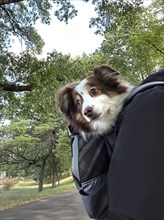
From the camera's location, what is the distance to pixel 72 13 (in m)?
11.0

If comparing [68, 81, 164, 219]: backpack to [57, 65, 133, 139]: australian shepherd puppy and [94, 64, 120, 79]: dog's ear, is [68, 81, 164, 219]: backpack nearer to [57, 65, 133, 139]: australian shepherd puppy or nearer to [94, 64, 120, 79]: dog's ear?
[57, 65, 133, 139]: australian shepherd puppy

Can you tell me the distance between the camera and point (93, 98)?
1701 mm

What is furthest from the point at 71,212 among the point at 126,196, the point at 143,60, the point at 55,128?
the point at 55,128

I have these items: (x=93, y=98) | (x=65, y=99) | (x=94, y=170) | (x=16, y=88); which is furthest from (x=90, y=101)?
(x=16, y=88)

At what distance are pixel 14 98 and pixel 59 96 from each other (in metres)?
10.4

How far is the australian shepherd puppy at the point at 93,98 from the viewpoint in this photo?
1.59 meters

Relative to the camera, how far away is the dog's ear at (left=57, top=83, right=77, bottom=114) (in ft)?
5.47

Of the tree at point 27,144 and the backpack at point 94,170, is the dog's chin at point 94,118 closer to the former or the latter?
the backpack at point 94,170

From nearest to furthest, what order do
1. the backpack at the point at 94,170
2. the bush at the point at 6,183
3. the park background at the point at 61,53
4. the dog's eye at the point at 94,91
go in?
the backpack at the point at 94,170
the dog's eye at the point at 94,91
the park background at the point at 61,53
the bush at the point at 6,183

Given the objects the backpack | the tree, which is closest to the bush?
the tree

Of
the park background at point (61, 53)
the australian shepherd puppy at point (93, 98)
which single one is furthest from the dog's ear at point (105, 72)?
the park background at point (61, 53)

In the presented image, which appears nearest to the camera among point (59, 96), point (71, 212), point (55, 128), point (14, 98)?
point (59, 96)

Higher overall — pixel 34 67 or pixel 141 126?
pixel 34 67

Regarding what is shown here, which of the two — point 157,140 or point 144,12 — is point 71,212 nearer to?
point 144,12
